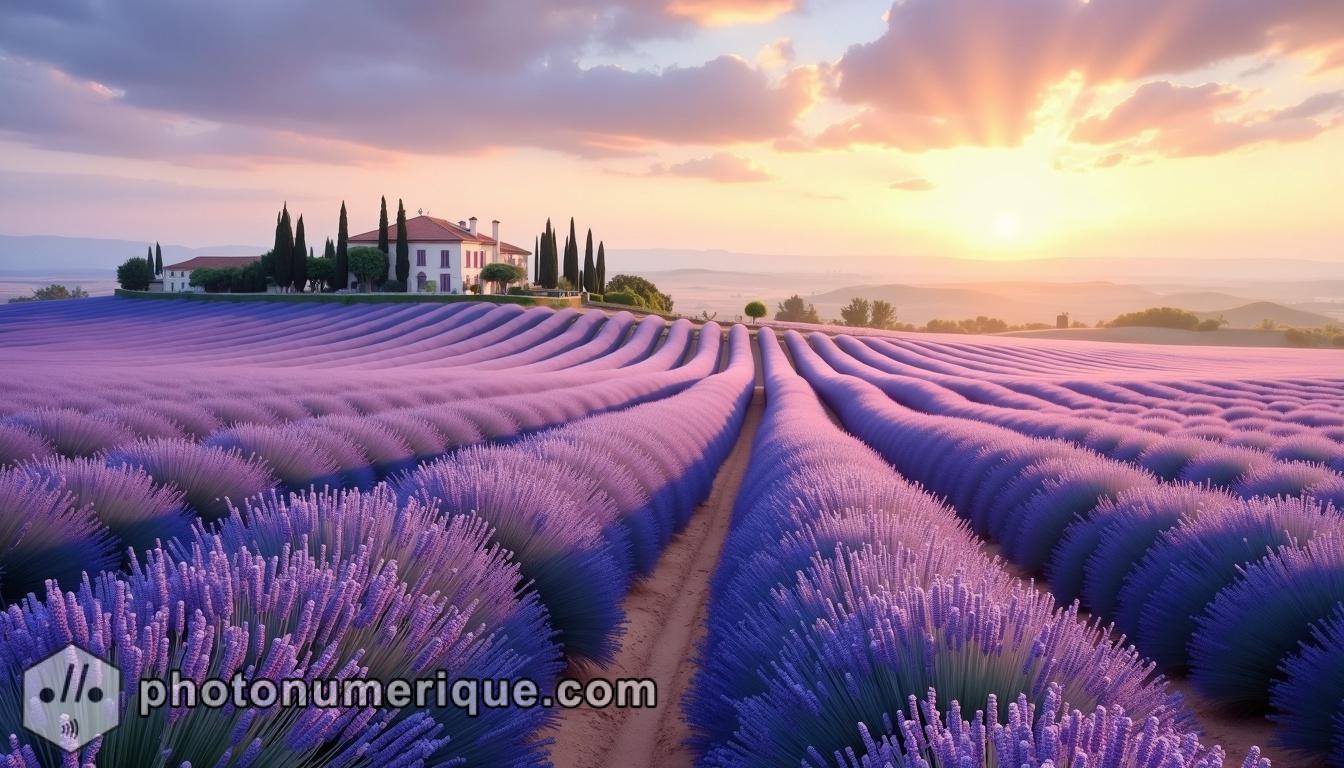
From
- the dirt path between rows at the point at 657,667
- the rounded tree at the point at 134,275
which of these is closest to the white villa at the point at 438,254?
the rounded tree at the point at 134,275

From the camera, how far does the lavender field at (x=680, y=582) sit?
1.80 metres

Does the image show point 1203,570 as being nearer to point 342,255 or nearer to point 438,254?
point 342,255

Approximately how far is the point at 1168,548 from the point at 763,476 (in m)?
3.28

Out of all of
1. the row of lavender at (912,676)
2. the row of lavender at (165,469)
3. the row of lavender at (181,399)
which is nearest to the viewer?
the row of lavender at (912,676)

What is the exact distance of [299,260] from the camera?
48.6 m

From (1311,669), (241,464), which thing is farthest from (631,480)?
(1311,669)

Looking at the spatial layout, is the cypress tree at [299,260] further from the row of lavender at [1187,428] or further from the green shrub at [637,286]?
the row of lavender at [1187,428]

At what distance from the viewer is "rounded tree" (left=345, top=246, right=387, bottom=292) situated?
165 feet

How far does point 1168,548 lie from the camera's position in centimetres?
462

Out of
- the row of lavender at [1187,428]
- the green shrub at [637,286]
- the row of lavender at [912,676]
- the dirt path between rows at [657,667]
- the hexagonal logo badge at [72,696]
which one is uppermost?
the green shrub at [637,286]

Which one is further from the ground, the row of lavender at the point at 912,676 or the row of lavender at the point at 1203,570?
the row of lavender at the point at 912,676

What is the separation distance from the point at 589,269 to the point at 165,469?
52339 mm

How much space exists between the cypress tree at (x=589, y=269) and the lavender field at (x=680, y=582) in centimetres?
4639

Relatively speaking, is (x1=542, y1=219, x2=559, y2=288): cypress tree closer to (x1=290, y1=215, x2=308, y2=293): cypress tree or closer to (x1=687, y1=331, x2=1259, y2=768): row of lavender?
(x1=290, y1=215, x2=308, y2=293): cypress tree
